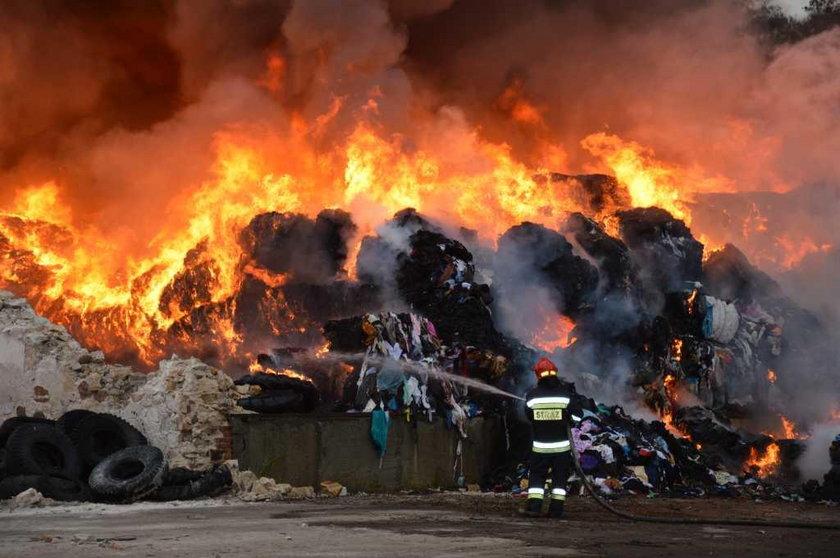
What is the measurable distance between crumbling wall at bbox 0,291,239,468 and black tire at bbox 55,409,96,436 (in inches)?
19.0

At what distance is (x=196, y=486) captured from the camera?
37.3ft

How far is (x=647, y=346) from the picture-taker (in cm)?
2544

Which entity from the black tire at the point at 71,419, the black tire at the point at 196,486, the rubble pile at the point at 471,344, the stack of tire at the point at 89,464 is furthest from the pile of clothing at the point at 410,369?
the black tire at the point at 71,419

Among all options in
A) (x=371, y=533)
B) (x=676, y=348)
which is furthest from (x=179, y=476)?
(x=676, y=348)

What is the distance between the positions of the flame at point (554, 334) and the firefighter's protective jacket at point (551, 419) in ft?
55.3

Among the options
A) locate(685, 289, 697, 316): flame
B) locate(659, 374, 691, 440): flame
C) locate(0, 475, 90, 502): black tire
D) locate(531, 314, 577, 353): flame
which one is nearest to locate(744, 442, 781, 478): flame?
locate(659, 374, 691, 440): flame

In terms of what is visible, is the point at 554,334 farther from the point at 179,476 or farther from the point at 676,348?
the point at 179,476

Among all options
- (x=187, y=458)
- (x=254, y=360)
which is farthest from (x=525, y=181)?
(x=187, y=458)

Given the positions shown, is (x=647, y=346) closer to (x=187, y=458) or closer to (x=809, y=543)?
(x=187, y=458)

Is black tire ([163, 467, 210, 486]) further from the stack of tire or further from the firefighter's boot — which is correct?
the firefighter's boot

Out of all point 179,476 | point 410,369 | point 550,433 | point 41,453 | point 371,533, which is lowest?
point 371,533

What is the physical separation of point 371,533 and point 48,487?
5730 mm

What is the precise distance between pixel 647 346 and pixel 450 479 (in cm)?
1297

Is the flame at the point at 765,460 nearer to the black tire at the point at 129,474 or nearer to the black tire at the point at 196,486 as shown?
the black tire at the point at 196,486
